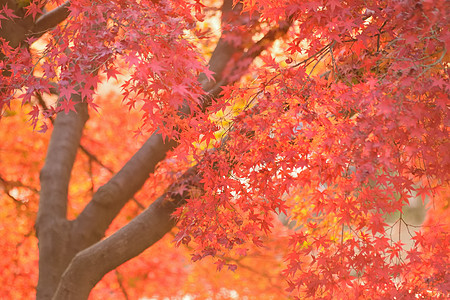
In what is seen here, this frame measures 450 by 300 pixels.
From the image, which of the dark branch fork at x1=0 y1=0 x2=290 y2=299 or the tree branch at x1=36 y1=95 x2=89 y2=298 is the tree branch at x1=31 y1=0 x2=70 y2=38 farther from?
the tree branch at x1=36 y1=95 x2=89 y2=298

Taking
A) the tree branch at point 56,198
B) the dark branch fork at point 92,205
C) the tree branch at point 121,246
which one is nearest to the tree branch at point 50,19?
the dark branch fork at point 92,205

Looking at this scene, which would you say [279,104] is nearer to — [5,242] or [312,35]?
[312,35]

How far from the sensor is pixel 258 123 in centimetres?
308

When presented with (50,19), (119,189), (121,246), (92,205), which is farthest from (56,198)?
(50,19)

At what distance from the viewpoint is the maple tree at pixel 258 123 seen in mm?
2553

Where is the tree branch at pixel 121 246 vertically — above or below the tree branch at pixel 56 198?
below

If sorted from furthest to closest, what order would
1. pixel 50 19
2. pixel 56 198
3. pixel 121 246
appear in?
pixel 56 198, pixel 50 19, pixel 121 246

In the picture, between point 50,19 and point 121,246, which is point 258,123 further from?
point 50,19

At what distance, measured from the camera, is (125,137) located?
7812 mm

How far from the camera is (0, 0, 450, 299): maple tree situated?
2.55m

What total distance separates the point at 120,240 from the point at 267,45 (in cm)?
222

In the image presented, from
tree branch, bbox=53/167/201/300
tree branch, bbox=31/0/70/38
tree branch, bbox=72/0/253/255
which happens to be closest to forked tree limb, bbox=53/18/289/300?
tree branch, bbox=53/167/201/300

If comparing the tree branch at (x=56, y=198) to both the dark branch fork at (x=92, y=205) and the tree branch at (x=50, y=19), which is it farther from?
the tree branch at (x=50, y=19)

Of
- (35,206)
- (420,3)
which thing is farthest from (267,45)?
(35,206)
